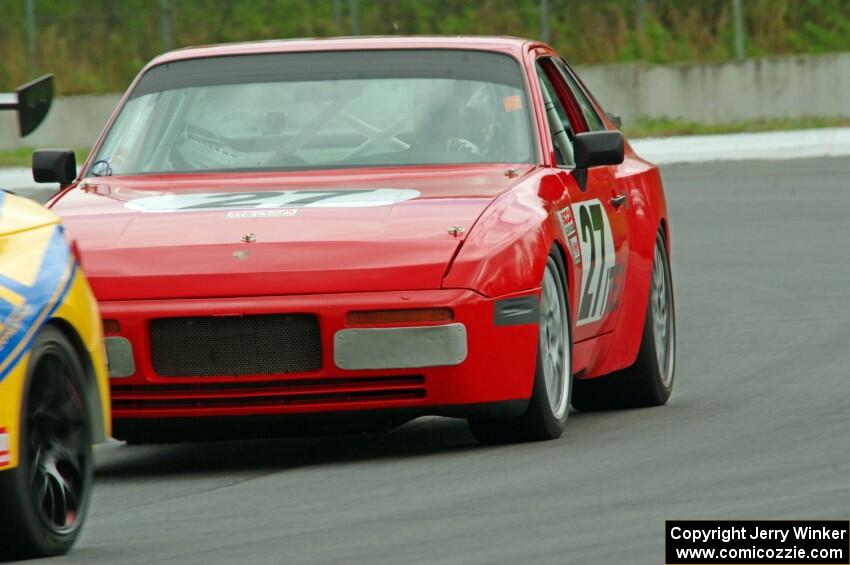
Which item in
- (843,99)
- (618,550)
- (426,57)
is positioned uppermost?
(426,57)

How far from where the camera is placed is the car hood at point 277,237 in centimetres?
766

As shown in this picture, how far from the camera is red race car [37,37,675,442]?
25.0 ft

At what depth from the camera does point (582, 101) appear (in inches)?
400

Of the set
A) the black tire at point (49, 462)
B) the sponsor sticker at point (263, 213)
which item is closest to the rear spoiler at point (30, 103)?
the black tire at point (49, 462)

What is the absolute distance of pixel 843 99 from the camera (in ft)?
109

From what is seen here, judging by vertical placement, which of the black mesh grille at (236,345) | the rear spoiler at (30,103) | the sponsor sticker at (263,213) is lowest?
the black mesh grille at (236,345)

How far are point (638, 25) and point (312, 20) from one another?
16.6 feet

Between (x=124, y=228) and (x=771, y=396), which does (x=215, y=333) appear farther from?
(x=771, y=396)

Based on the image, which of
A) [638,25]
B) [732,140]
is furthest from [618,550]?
[638,25]

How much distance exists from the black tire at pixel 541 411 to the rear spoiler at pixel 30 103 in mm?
1909

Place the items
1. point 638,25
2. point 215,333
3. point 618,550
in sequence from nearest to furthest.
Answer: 1. point 618,550
2. point 215,333
3. point 638,25

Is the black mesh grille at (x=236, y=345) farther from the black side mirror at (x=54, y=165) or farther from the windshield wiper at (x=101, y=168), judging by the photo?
the black side mirror at (x=54, y=165)

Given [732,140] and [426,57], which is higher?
[426,57]

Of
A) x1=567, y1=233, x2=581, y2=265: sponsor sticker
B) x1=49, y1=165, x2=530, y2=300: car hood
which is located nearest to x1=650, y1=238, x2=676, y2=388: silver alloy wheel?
x1=567, y1=233, x2=581, y2=265: sponsor sticker
